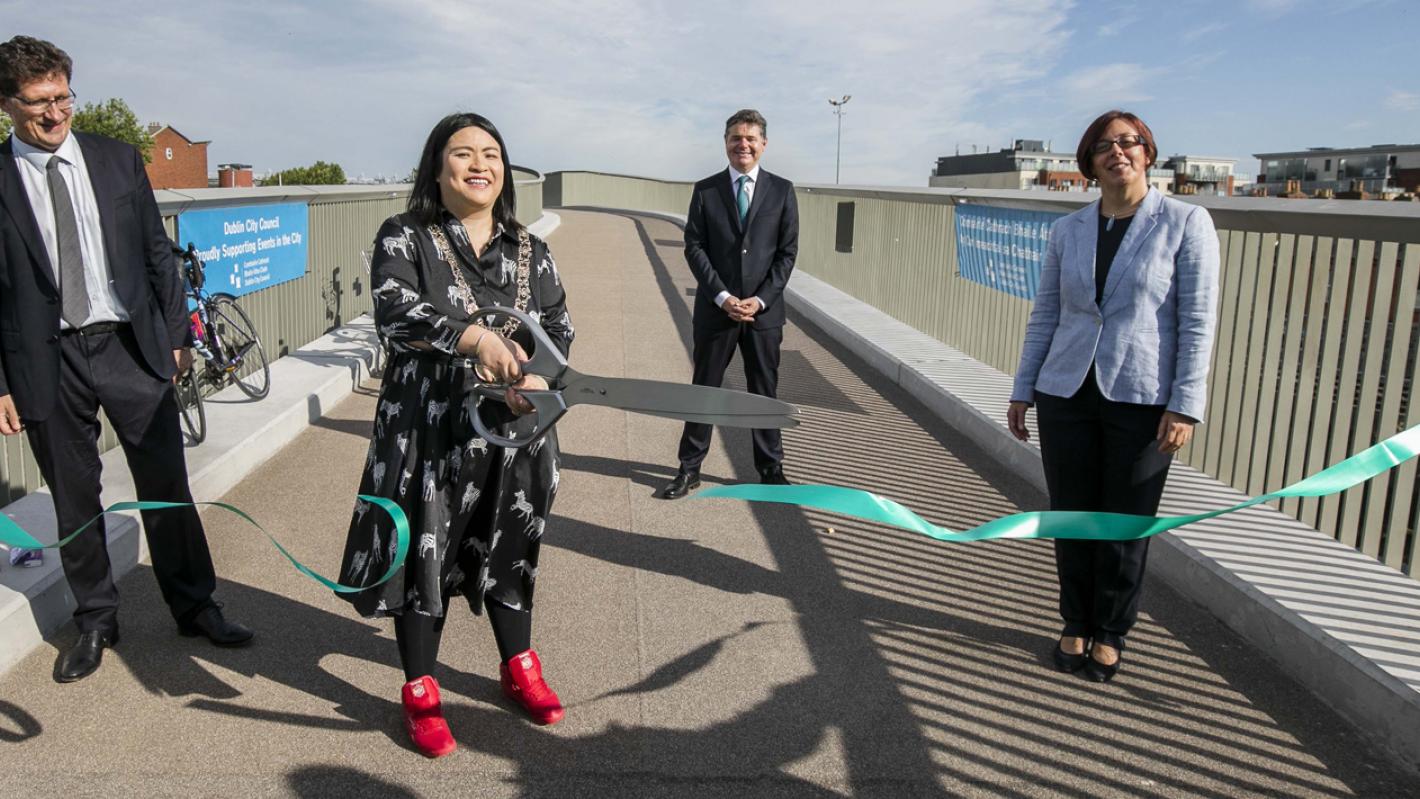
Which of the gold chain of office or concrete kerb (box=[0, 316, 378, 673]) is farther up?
the gold chain of office

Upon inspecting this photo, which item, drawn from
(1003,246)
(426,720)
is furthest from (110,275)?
(1003,246)

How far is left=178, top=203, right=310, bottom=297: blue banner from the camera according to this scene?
7.93 metres

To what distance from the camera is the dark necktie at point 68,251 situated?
Answer: 12.1 feet

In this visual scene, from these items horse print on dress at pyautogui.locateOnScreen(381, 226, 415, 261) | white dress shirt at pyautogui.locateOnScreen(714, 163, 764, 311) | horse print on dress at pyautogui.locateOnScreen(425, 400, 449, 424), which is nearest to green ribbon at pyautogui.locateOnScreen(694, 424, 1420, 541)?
horse print on dress at pyautogui.locateOnScreen(425, 400, 449, 424)

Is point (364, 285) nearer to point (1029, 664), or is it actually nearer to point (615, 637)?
point (615, 637)

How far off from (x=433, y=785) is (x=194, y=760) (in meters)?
0.75

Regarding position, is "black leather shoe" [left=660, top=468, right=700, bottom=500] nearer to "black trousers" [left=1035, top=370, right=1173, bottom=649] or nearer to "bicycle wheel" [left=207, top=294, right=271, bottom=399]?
"black trousers" [left=1035, top=370, right=1173, bottom=649]

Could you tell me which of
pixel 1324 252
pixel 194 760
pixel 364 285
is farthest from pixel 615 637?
pixel 364 285

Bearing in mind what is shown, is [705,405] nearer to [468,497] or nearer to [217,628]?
[468,497]

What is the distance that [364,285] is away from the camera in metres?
13.0

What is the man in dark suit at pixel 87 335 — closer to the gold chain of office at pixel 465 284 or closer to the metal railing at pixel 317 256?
the gold chain of office at pixel 465 284

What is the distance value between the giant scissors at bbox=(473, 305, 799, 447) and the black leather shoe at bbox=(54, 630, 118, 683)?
1.95 metres

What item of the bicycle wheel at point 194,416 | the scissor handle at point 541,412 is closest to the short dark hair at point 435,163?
the scissor handle at point 541,412

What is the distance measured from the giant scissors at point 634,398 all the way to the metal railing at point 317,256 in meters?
4.25
